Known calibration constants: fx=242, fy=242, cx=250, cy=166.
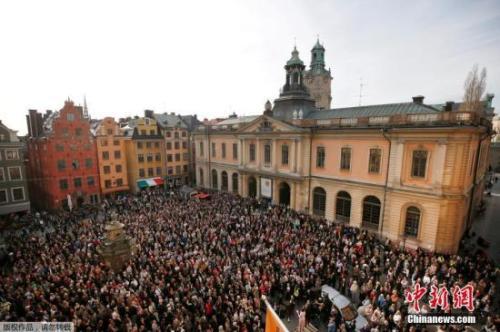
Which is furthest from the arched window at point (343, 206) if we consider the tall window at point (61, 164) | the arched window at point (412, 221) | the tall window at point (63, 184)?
the tall window at point (61, 164)

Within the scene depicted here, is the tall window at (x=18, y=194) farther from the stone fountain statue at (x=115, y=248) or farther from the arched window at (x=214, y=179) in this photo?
the arched window at (x=214, y=179)

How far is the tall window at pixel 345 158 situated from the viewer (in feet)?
80.1

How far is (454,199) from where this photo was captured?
1845 centimetres

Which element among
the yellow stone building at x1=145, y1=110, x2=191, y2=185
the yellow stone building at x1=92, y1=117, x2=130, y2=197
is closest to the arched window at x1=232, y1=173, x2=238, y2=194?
the yellow stone building at x1=145, y1=110, x2=191, y2=185

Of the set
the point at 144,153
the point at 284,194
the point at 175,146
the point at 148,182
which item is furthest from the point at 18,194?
the point at 284,194

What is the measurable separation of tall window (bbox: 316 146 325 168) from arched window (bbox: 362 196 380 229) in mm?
5686

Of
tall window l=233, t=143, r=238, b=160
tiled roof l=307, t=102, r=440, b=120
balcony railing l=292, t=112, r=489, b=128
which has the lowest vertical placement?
tall window l=233, t=143, r=238, b=160

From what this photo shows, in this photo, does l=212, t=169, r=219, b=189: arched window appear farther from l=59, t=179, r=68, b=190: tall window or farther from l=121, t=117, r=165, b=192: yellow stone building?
l=59, t=179, r=68, b=190: tall window

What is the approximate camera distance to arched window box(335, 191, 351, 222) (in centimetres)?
2497

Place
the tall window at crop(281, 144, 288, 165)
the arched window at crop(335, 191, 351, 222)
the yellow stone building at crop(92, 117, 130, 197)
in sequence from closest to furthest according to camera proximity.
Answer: the arched window at crop(335, 191, 351, 222), the tall window at crop(281, 144, 288, 165), the yellow stone building at crop(92, 117, 130, 197)

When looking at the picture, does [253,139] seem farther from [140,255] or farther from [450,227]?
[450,227]

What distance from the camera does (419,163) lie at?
19.8 meters

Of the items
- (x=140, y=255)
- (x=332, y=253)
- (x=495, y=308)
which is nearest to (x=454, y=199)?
(x=495, y=308)

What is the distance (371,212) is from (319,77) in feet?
116
